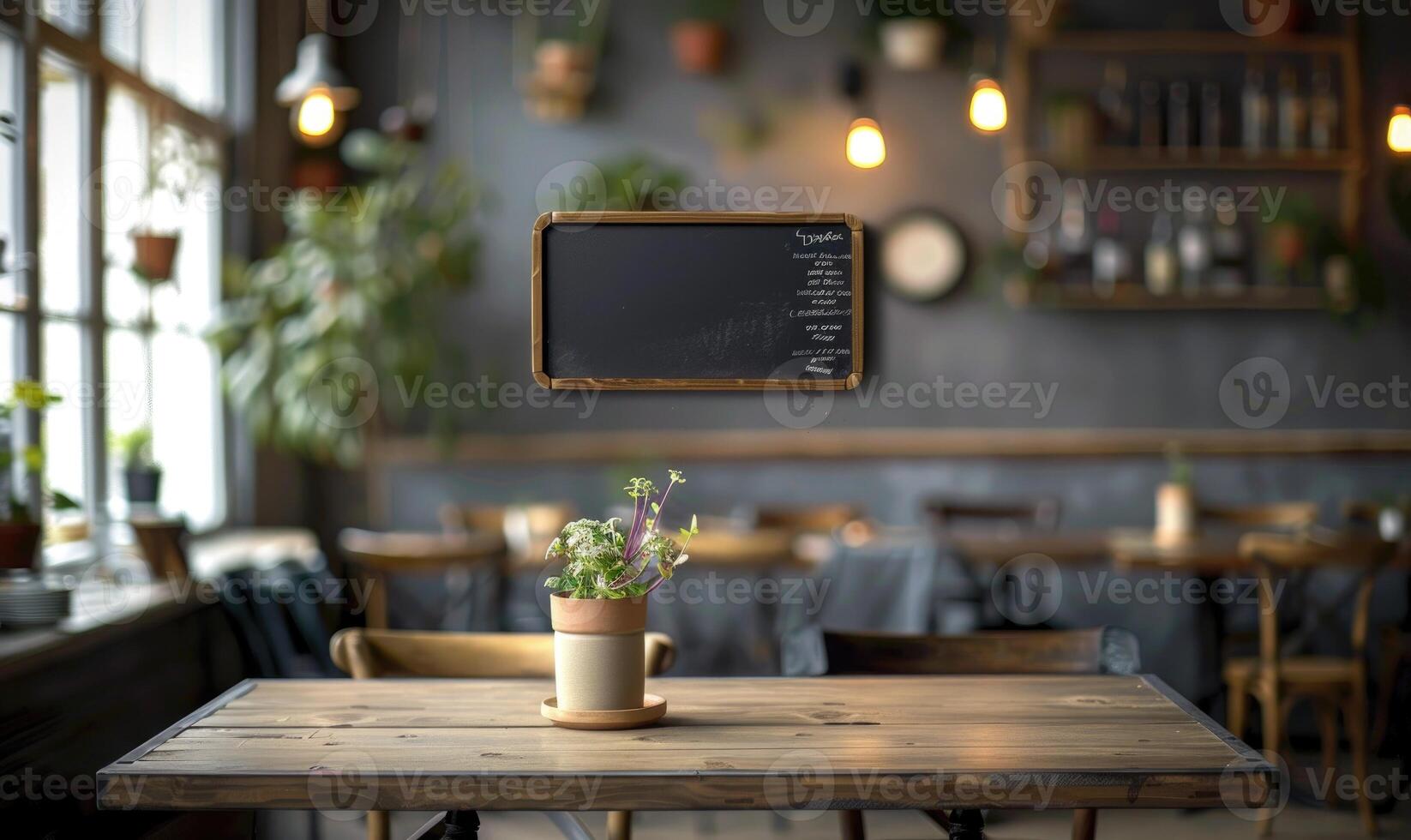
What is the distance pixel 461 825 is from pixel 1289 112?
18.1 feet

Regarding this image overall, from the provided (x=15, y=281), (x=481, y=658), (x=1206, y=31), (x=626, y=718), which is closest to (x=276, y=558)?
(x=15, y=281)

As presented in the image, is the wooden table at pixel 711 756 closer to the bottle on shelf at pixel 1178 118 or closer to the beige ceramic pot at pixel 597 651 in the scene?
the beige ceramic pot at pixel 597 651

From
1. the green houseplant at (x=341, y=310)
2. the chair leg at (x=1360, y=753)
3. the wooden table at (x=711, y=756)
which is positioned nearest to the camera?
the wooden table at (x=711, y=756)

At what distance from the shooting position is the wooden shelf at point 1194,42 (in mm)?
6355

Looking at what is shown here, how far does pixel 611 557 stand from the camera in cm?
217

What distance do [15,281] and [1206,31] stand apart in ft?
17.0

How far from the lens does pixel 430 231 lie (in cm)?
604

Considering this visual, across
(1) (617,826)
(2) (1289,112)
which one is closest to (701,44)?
(2) (1289,112)

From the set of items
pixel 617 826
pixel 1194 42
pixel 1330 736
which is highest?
pixel 1194 42

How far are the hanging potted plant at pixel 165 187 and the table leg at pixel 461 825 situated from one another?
277 cm

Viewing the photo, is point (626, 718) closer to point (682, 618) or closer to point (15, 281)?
point (15, 281)

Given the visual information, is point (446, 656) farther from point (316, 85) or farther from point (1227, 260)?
point (1227, 260)

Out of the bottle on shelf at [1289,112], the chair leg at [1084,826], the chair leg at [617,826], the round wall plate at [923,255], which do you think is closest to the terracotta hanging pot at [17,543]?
the chair leg at [617,826]

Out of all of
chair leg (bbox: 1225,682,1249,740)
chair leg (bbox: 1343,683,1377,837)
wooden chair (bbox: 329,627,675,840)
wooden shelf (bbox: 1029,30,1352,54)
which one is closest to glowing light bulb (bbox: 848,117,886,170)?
wooden chair (bbox: 329,627,675,840)
